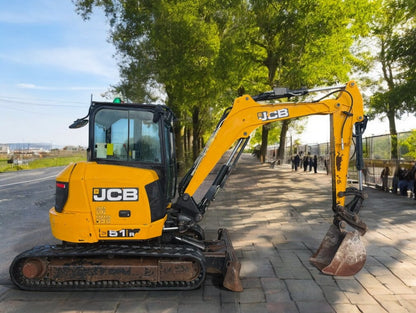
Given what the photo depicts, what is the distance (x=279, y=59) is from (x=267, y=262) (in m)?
13.5

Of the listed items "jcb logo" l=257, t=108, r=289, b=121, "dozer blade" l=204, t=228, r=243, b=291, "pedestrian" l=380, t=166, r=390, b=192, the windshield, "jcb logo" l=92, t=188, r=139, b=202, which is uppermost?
"jcb logo" l=257, t=108, r=289, b=121

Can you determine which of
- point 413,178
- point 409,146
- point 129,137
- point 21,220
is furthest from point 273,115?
point 409,146

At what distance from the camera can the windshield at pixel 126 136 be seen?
4.89 metres

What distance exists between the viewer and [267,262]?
5.81 metres

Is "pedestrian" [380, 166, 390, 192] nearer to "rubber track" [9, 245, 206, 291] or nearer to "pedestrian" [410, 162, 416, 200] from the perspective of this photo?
"pedestrian" [410, 162, 416, 200]

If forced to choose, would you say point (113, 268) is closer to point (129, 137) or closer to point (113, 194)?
point (113, 194)

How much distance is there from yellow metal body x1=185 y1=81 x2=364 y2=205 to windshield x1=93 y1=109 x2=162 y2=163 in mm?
824

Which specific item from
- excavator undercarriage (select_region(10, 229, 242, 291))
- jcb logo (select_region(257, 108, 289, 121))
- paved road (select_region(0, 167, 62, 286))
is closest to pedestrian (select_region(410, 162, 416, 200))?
jcb logo (select_region(257, 108, 289, 121))

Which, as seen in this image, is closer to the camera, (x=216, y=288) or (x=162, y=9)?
(x=216, y=288)

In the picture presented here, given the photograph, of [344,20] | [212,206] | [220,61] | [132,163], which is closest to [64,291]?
[132,163]

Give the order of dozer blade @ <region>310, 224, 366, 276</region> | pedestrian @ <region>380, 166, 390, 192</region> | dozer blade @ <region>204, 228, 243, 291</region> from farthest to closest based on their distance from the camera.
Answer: pedestrian @ <region>380, 166, 390, 192</region> < dozer blade @ <region>310, 224, 366, 276</region> < dozer blade @ <region>204, 228, 243, 291</region>

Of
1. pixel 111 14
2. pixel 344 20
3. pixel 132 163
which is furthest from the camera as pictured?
pixel 111 14

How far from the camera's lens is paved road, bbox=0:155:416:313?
4250 millimetres

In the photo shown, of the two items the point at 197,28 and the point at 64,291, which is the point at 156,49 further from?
the point at 64,291
